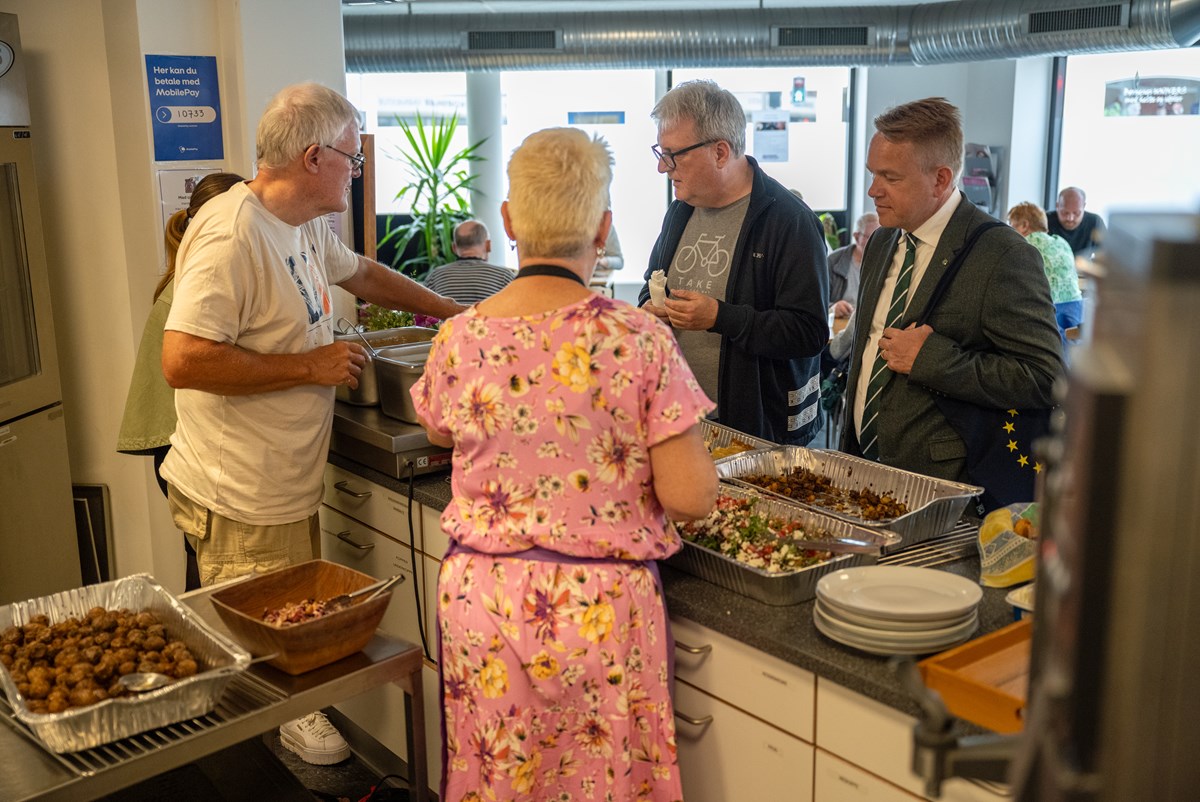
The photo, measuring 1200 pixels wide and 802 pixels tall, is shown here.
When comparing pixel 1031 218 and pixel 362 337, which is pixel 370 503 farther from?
pixel 1031 218

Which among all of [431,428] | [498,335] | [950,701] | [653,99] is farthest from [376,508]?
[653,99]

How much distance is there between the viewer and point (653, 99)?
34.2 feet

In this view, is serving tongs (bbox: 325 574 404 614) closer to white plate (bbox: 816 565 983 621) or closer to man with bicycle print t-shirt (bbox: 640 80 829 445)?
white plate (bbox: 816 565 983 621)

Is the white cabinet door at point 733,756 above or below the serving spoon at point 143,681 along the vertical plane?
below

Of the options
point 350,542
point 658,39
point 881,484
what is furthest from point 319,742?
point 658,39

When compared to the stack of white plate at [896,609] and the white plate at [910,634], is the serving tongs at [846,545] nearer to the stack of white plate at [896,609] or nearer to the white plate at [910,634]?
the stack of white plate at [896,609]

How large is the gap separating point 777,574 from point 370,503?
132 centimetres

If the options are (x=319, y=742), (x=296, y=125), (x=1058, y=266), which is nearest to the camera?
(x=296, y=125)

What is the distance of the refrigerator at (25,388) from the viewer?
3.29m

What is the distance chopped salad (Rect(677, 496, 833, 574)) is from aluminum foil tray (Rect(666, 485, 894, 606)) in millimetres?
22

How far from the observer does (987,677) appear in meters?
1.58

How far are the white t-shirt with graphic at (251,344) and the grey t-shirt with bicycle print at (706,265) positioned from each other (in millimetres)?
949

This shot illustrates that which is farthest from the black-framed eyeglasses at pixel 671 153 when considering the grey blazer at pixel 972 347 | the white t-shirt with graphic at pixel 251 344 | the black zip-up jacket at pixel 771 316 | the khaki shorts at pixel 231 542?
the khaki shorts at pixel 231 542

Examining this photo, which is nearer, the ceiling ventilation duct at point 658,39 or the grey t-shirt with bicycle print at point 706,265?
the grey t-shirt with bicycle print at point 706,265
